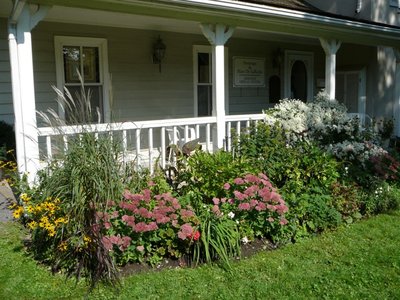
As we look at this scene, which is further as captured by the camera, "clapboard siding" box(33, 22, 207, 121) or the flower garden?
"clapboard siding" box(33, 22, 207, 121)

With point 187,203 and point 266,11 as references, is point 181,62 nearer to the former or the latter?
A: point 266,11

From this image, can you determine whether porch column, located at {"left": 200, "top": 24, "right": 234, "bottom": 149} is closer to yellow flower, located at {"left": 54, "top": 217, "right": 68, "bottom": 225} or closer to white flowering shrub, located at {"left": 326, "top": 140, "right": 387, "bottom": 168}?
white flowering shrub, located at {"left": 326, "top": 140, "right": 387, "bottom": 168}

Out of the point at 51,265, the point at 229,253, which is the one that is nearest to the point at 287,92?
the point at 229,253

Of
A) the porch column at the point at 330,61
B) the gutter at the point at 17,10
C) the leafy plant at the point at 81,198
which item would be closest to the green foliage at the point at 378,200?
the porch column at the point at 330,61

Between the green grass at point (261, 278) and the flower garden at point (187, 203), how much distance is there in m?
0.17

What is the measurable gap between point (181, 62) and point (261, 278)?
19.8ft

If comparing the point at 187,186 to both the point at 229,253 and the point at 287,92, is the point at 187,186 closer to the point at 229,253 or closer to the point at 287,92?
the point at 229,253

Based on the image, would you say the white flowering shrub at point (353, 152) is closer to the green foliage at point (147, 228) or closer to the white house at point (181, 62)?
the white house at point (181, 62)

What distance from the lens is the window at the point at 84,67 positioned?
7359mm

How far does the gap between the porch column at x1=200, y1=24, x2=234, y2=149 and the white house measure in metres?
0.02

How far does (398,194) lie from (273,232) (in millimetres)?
2794

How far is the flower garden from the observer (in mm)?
3896

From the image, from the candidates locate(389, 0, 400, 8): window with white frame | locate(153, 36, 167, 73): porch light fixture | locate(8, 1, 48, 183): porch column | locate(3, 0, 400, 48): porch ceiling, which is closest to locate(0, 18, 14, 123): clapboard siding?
locate(3, 0, 400, 48): porch ceiling

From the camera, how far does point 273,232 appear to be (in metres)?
4.67
